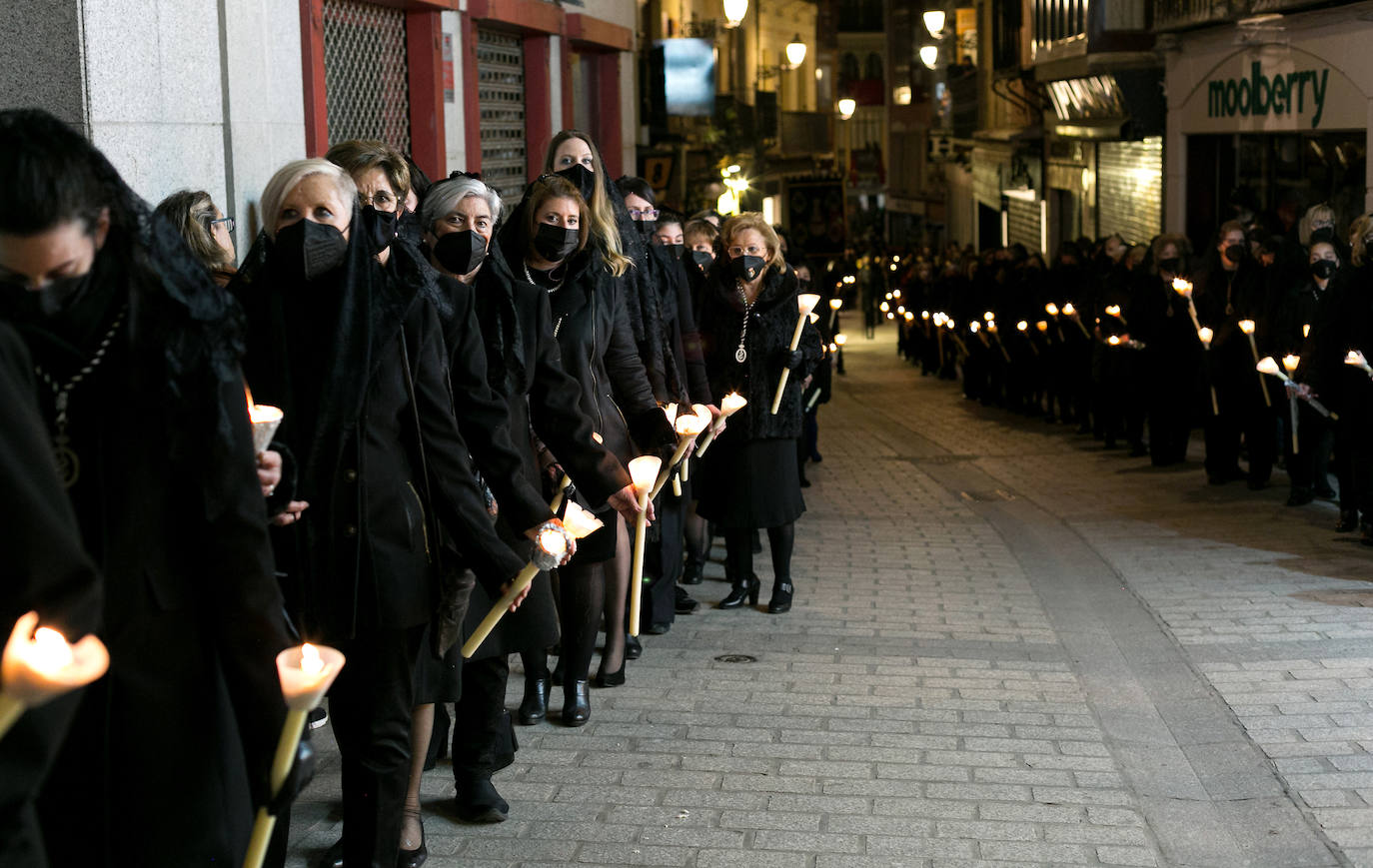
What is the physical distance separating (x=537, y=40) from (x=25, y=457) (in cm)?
1264

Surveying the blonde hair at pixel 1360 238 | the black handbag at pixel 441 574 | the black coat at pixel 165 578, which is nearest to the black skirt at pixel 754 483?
the blonde hair at pixel 1360 238

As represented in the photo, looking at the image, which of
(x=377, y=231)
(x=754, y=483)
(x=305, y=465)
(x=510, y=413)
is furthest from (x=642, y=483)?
(x=754, y=483)

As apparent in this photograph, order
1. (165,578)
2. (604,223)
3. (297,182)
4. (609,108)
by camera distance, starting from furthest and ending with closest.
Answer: (609,108), (604,223), (297,182), (165,578)

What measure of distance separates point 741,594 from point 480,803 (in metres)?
3.80

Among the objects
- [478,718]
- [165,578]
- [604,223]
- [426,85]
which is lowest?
[478,718]

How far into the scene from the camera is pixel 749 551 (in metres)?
9.31

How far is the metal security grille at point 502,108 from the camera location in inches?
533

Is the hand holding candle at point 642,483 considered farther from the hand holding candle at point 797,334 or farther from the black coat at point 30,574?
the black coat at point 30,574

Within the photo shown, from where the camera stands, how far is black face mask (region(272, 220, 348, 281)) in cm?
436

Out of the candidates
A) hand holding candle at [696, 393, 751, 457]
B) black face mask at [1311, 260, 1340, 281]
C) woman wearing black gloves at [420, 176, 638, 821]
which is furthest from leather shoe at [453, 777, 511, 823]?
black face mask at [1311, 260, 1340, 281]

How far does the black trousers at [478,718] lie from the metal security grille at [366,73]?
188 inches

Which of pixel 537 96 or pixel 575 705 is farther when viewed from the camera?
pixel 537 96

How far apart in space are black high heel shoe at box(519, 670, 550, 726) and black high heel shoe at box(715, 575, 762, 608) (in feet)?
7.96

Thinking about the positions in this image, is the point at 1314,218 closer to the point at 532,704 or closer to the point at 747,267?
the point at 747,267
